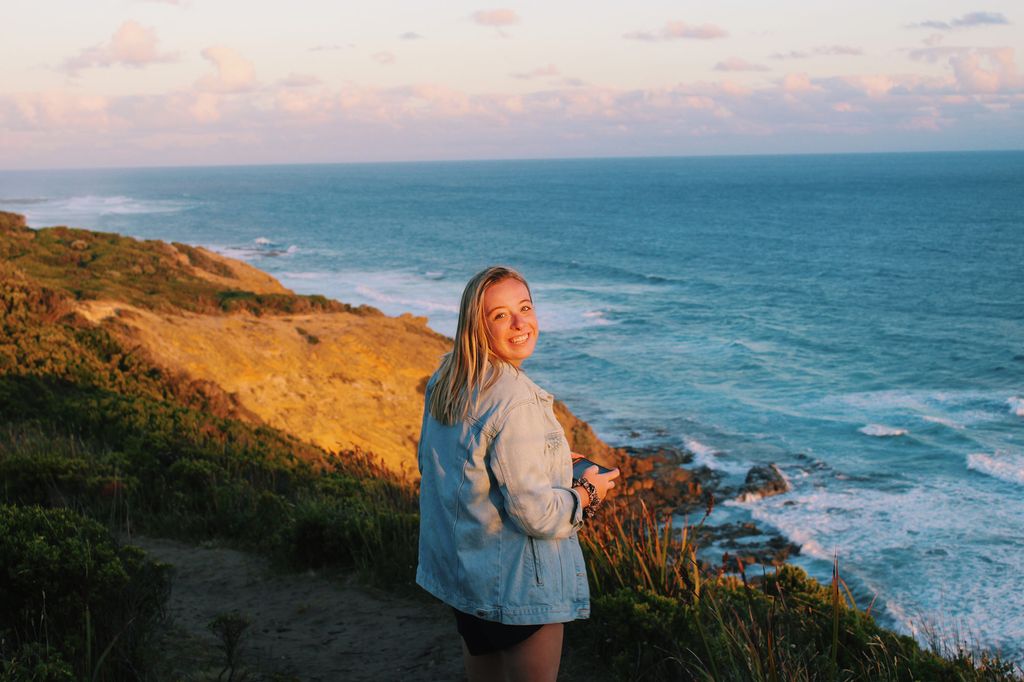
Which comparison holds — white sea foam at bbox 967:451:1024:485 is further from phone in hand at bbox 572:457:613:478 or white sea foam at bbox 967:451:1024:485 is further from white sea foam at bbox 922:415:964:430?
phone in hand at bbox 572:457:613:478

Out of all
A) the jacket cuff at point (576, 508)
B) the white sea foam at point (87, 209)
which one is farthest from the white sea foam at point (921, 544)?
the white sea foam at point (87, 209)

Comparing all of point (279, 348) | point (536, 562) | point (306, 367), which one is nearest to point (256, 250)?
point (279, 348)

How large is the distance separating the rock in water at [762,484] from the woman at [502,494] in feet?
55.7

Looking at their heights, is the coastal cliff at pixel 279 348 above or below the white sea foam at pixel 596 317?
above

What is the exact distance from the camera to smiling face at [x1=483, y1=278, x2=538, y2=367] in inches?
125

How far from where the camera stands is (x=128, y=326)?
1534 centimetres

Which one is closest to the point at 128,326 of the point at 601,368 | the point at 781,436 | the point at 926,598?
the point at 926,598

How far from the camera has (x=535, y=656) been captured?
10.4 ft

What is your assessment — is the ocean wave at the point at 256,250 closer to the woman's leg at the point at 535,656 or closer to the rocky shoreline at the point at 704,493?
the rocky shoreline at the point at 704,493

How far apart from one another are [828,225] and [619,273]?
124ft

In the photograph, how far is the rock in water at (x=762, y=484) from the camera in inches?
766

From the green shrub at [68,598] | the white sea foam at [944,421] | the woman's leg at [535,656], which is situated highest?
the woman's leg at [535,656]

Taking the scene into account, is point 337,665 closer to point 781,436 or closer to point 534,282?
point 781,436

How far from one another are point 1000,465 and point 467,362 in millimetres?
21114
